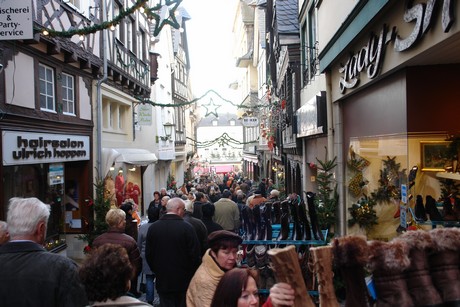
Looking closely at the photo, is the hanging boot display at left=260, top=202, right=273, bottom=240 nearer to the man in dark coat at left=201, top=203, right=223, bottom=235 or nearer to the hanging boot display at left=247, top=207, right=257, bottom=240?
the hanging boot display at left=247, top=207, right=257, bottom=240

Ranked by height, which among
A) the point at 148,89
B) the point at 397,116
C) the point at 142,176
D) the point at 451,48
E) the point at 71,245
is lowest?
the point at 71,245

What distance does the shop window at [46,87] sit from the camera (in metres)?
10.2

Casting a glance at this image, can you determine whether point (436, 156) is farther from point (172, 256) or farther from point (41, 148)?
point (41, 148)

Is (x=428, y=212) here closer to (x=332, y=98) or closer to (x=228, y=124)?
(x=332, y=98)

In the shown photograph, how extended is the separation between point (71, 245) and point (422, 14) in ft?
35.4

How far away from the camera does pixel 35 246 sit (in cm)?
305

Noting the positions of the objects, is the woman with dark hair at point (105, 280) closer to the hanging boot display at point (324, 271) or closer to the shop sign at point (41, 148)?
the hanging boot display at point (324, 271)

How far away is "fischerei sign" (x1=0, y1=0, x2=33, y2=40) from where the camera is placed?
21.6ft

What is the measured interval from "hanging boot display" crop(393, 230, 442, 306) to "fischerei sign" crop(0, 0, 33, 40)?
614 centimetres

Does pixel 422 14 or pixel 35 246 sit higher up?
pixel 422 14

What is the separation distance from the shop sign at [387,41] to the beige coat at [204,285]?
2684 millimetres

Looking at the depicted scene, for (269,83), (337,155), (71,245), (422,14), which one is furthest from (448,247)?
(269,83)

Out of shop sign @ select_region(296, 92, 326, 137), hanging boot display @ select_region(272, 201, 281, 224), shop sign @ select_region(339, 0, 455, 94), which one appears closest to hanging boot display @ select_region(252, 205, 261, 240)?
hanging boot display @ select_region(272, 201, 281, 224)

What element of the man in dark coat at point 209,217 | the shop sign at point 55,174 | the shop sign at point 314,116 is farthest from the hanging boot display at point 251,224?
the shop sign at point 55,174
